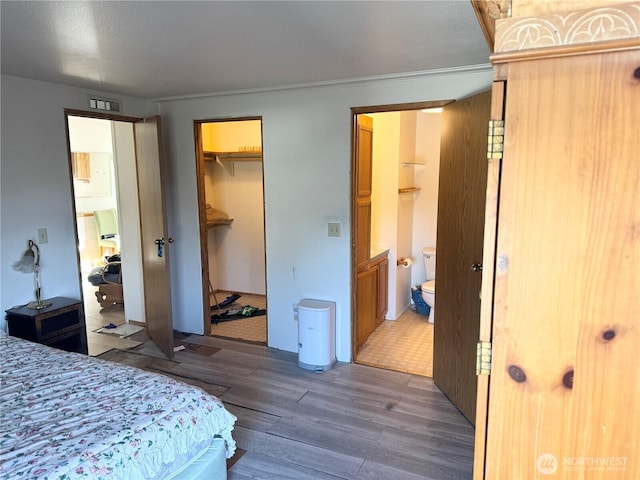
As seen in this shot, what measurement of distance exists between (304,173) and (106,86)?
1734 mm

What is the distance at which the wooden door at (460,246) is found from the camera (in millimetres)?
2479

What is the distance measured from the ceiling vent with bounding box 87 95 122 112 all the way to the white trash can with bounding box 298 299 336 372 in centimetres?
238

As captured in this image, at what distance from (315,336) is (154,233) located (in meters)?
1.70

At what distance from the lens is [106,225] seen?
7289 mm

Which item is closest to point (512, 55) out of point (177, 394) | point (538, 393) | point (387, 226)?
point (538, 393)

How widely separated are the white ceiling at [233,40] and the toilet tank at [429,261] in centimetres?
245

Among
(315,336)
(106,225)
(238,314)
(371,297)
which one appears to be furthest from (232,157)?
(106,225)

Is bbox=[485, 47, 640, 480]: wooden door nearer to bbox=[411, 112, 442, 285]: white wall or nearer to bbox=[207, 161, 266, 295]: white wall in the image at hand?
bbox=[411, 112, 442, 285]: white wall

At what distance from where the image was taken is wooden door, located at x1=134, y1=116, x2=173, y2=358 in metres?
3.53

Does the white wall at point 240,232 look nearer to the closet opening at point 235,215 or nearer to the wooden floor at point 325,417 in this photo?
the closet opening at point 235,215

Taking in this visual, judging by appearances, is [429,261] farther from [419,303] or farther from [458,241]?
[458,241]

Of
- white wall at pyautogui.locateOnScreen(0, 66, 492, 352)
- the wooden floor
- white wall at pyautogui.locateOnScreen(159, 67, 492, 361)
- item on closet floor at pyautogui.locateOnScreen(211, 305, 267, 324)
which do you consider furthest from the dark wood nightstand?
item on closet floor at pyautogui.locateOnScreen(211, 305, 267, 324)

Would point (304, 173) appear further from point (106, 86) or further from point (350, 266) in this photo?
point (106, 86)

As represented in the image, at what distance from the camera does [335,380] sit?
3.24 m
